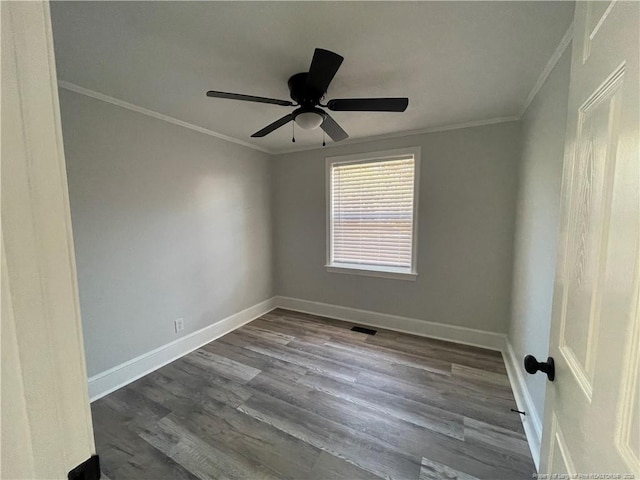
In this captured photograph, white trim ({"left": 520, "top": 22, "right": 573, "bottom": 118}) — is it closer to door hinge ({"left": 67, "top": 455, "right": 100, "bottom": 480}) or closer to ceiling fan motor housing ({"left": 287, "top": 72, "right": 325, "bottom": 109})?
ceiling fan motor housing ({"left": 287, "top": 72, "right": 325, "bottom": 109})

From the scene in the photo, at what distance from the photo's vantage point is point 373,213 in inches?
128

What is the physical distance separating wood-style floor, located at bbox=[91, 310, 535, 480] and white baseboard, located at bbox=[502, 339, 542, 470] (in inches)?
2.1

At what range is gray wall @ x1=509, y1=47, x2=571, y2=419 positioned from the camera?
149cm

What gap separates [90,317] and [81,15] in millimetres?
1959

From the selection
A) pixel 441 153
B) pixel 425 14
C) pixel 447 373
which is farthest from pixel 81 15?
pixel 447 373

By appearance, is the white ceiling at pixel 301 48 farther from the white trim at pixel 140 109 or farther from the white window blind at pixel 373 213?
the white window blind at pixel 373 213

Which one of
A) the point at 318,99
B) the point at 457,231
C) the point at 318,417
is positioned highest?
the point at 318,99

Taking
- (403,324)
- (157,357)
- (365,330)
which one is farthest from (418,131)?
(157,357)

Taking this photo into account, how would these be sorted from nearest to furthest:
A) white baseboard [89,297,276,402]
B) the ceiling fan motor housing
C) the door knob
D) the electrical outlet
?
the door knob
the ceiling fan motor housing
white baseboard [89,297,276,402]
the electrical outlet

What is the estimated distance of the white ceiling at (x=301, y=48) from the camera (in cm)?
123

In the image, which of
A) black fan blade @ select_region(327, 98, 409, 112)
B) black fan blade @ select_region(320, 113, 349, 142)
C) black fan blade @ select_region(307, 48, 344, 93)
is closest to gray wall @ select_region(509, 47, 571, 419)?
black fan blade @ select_region(327, 98, 409, 112)

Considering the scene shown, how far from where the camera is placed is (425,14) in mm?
1255

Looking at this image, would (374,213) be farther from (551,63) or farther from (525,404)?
(525,404)

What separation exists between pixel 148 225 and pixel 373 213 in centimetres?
244
